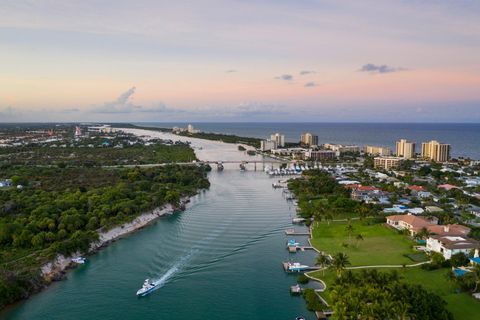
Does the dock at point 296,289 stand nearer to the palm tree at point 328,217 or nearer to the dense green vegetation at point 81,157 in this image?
the palm tree at point 328,217

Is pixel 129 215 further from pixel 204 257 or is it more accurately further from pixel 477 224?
pixel 477 224

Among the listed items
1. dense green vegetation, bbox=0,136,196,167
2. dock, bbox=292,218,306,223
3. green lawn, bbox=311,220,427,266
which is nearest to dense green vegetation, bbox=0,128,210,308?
dense green vegetation, bbox=0,136,196,167

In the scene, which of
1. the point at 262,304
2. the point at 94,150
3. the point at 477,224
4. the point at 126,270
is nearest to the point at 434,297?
the point at 262,304

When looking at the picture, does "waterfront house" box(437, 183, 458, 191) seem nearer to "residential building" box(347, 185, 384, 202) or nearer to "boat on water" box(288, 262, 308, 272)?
"residential building" box(347, 185, 384, 202)

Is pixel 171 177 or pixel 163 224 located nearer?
pixel 163 224

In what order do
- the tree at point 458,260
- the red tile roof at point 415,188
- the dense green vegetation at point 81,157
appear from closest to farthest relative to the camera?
the tree at point 458,260, the red tile roof at point 415,188, the dense green vegetation at point 81,157

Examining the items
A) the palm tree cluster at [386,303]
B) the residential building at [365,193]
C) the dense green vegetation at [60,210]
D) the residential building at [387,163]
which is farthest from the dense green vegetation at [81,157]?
the palm tree cluster at [386,303]

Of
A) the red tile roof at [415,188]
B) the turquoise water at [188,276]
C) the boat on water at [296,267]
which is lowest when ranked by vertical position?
the turquoise water at [188,276]

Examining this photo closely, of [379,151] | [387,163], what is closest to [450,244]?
[387,163]
